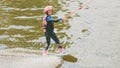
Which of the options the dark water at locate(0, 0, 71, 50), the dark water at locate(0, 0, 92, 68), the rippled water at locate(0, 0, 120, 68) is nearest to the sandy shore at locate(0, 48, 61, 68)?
the rippled water at locate(0, 0, 120, 68)

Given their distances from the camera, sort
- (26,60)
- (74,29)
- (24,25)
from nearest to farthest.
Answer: (26,60), (74,29), (24,25)

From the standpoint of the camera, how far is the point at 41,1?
4288 centimetres

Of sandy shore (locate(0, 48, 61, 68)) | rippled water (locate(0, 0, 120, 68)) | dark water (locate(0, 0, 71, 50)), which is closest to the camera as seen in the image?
sandy shore (locate(0, 48, 61, 68))

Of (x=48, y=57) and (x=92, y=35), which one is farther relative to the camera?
(x=92, y=35)

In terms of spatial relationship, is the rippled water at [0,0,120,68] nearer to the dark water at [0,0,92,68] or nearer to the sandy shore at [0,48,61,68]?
the dark water at [0,0,92,68]

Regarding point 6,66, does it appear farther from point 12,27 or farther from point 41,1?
point 41,1

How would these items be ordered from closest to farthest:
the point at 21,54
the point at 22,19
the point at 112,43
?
1. the point at 21,54
2. the point at 112,43
3. the point at 22,19

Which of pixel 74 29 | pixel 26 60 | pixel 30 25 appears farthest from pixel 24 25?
pixel 26 60

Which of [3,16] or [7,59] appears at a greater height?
[7,59]

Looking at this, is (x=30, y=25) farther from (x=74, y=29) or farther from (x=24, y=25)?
(x=74, y=29)

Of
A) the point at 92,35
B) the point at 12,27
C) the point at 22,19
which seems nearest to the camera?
the point at 92,35

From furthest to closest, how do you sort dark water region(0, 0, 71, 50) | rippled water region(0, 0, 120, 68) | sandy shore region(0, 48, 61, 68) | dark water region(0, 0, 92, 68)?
dark water region(0, 0, 71, 50), dark water region(0, 0, 92, 68), rippled water region(0, 0, 120, 68), sandy shore region(0, 48, 61, 68)

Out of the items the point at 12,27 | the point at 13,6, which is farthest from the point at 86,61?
the point at 13,6

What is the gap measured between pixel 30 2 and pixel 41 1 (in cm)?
151
